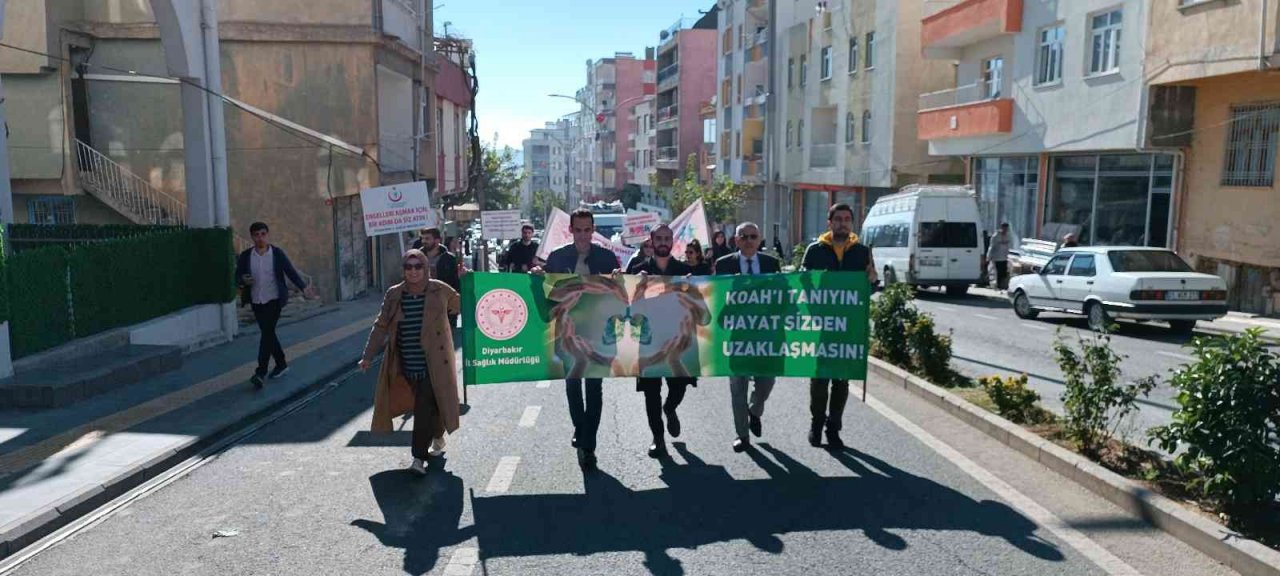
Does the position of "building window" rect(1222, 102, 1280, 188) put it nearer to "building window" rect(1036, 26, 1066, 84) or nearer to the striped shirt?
"building window" rect(1036, 26, 1066, 84)

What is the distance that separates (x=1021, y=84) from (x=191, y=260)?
72.0 feet

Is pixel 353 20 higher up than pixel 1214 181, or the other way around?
pixel 353 20

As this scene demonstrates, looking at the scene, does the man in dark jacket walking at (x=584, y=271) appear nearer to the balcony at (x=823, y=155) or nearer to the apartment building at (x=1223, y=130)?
the apartment building at (x=1223, y=130)

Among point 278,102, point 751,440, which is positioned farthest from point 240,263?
point 278,102

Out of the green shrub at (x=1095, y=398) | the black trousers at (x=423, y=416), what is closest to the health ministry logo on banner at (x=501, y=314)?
the black trousers at (x=423, y=416)

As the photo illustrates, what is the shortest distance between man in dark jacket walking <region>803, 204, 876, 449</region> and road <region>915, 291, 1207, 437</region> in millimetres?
2128

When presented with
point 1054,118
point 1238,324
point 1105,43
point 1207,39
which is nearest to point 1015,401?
point 1238,324

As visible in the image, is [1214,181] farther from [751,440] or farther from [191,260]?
[191,260]

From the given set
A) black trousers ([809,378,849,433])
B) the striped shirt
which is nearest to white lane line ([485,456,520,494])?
the striped shirt

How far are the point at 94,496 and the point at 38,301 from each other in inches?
202

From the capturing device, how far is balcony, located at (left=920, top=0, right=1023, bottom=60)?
27656mm

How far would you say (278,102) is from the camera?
23.5m

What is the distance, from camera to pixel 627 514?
656cm

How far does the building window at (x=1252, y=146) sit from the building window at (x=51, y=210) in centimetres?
2421
